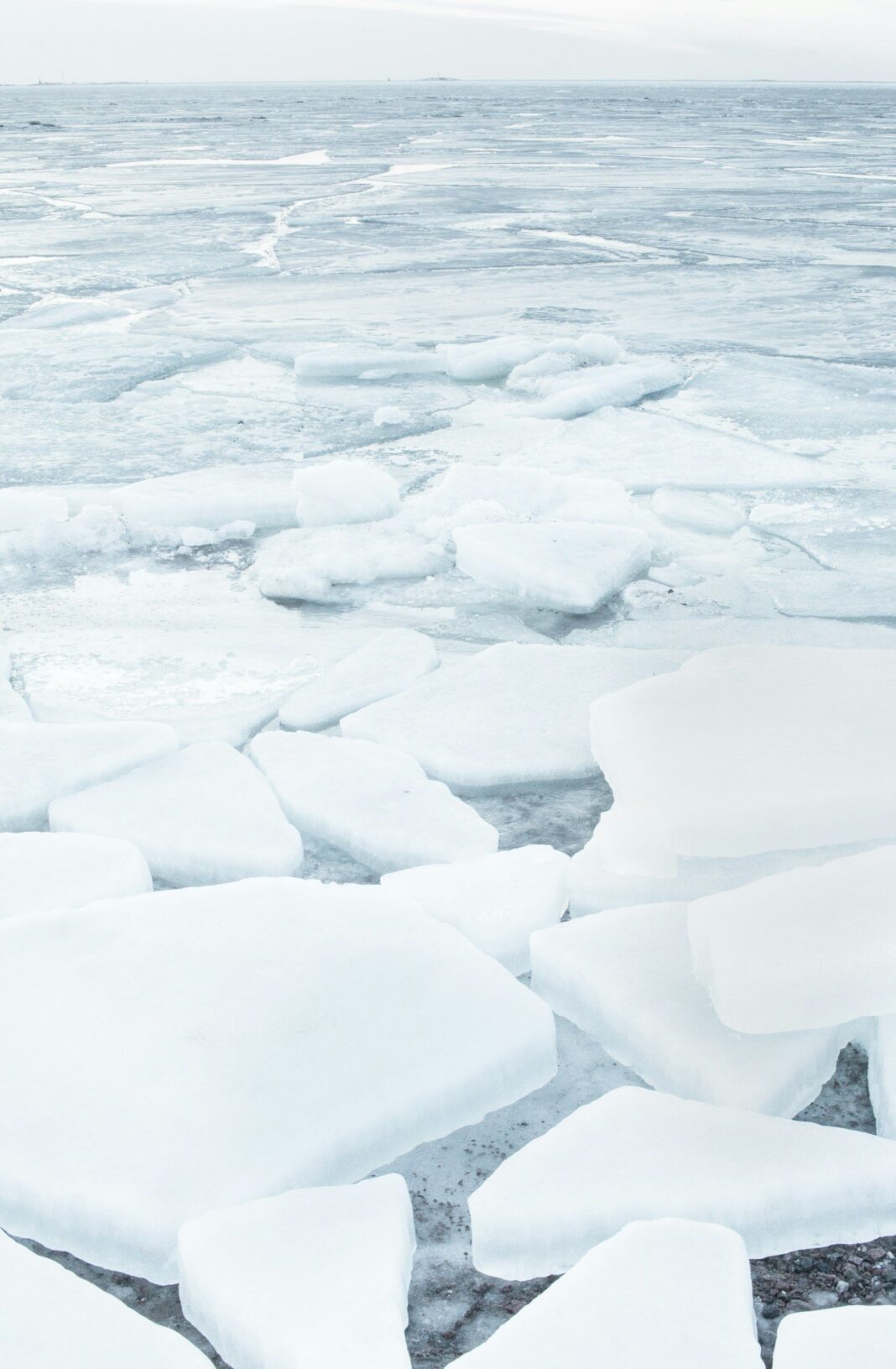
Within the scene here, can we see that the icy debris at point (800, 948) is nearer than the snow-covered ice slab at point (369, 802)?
Yes

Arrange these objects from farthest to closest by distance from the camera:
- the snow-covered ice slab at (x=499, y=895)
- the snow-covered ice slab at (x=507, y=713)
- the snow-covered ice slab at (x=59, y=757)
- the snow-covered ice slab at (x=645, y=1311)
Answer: the snow-covered ice slab at (x=507, y=713) → the snow-covered ice slab at (x=59, y=757) → the snow-covered ice slab at (x=499, y=895) → the snow-covered ice slab at (x=645, y=1311)

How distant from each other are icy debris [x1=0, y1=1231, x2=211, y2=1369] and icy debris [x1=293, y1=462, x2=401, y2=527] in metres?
2.46

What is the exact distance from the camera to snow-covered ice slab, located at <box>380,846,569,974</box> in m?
1.53

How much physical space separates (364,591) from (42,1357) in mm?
2105

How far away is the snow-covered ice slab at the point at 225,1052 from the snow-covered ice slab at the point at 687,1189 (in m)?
0.14

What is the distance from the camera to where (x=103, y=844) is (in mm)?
1755

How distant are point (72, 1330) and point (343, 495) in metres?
2.58

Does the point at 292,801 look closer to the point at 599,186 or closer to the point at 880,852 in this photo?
the point at 880,852

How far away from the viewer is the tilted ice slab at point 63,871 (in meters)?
1.62

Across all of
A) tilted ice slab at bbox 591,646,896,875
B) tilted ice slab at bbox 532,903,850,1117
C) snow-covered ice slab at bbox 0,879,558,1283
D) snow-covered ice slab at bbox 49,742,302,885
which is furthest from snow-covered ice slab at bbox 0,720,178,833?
tilted ice slab at bbox 532,903,850,1117

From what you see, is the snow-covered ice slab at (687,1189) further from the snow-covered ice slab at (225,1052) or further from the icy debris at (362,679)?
the icy debris at (362,679)

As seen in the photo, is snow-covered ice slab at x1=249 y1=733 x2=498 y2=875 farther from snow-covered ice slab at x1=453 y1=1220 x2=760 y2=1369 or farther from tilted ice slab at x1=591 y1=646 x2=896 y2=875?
snow-covered ice slab at x1=453 y1=1220 x2=760 y2=1369

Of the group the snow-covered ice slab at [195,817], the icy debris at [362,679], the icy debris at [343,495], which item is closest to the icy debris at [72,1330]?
the snow-covered ice slab at [195,817]

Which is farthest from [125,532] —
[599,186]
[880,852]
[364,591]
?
[599,186]
